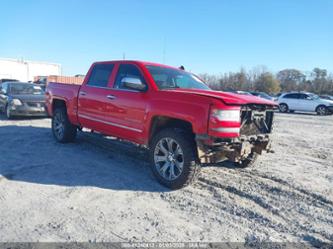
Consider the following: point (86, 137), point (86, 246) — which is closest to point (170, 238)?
point (86, 246)

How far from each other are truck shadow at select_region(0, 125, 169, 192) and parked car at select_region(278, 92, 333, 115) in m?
21.1

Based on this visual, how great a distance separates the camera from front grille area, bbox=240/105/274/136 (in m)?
4.50

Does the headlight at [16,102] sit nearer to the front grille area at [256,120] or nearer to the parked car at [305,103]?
the front grille area at [256,120]

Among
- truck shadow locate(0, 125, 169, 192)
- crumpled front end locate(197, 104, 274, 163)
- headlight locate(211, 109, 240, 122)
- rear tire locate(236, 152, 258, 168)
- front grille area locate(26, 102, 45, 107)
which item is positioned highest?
headlight locate(211, 109, 240, 122)

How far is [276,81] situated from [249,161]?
224 ft

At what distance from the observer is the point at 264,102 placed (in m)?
4.75

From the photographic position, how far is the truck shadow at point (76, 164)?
4.75 meters

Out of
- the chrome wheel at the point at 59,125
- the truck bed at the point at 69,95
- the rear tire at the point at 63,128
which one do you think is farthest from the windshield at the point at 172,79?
the chrome wheel at the point at 59,125

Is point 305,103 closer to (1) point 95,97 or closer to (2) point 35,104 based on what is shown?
(2) point 35,104

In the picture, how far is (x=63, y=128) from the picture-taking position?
7414 millimetres

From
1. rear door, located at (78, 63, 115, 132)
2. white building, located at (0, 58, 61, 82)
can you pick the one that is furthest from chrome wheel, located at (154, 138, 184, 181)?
white building, located at (0, 58, 61, 82)

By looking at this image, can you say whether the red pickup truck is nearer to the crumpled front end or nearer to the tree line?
the crumpled front end

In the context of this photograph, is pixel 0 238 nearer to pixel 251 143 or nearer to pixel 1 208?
pixel 1 208

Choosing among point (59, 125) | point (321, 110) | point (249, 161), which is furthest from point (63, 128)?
point (321, 110)
